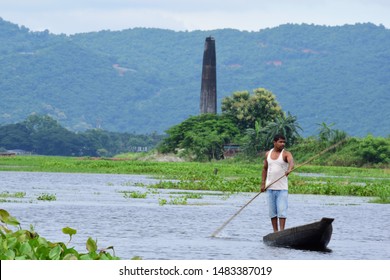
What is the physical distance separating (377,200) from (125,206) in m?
10.0

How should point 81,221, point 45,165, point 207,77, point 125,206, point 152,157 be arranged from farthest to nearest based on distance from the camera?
1. point 207,77
2. point 152,157
3. point 45,165
4. point 125,206
5. point 81,221

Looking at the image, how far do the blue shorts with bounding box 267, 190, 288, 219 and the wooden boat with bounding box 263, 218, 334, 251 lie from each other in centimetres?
40

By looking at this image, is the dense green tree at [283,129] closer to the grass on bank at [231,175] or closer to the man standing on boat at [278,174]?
the grass on bank at [231,175]

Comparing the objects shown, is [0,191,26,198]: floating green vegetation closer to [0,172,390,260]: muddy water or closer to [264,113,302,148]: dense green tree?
[0,172,390,260]: muddy water

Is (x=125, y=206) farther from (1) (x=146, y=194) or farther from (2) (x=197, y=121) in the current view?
(2) (x=197, y=121)

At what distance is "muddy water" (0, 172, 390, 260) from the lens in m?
21.1

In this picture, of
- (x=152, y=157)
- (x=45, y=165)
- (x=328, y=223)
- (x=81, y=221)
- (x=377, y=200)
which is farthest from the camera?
(x=152, y=157)

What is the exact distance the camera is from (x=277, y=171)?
21.0 meters

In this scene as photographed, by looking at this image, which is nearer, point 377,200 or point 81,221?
point 81,221

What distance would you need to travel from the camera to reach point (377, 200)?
38812 millimetres

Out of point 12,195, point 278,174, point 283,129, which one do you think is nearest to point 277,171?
point 278,174

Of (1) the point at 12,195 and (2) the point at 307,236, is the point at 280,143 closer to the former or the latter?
(2) the point at 307,236

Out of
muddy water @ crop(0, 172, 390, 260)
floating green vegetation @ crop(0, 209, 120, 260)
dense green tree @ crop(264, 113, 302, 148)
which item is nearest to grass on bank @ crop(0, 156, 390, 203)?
muddy water @ crop(0, 172, 390, 260)
